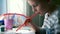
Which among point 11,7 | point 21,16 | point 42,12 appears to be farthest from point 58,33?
point 11,7

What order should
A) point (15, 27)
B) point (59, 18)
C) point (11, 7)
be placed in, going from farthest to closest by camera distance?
point (11, 7) < point (15, 27) < point (59, 18)

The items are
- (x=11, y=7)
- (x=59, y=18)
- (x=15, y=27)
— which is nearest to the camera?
(x=59, y=18)

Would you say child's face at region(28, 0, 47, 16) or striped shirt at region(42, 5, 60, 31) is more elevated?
child's face at region(28, 0, 47, 16)

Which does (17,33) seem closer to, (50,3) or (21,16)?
(21,16)

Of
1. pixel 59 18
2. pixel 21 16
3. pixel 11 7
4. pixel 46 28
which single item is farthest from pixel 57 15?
pixel 11 7

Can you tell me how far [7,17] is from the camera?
731 mm

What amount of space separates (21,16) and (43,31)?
183 millimetres

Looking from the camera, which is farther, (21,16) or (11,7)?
(11,7)

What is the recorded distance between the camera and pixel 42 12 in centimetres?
74

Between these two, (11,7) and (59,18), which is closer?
(59,18)

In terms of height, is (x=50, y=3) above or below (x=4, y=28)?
above

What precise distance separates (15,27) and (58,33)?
285mm

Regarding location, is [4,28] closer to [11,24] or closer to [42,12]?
[11,24]

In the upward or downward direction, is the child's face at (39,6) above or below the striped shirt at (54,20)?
above
